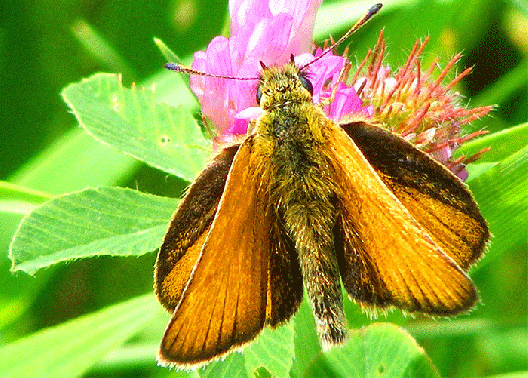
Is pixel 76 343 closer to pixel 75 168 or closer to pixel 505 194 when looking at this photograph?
pixel 75 168

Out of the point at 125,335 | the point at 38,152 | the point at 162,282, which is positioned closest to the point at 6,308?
the point at 125,335

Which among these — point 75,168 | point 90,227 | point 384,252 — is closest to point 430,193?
point 384,252

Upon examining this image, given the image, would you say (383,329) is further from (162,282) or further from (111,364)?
(111,364)

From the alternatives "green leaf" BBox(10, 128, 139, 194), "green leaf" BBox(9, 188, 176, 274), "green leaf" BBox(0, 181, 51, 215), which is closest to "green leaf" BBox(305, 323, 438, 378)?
"green leaf" BBox(9, 188, 176, 274)

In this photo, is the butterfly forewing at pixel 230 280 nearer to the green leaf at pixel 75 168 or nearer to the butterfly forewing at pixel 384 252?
the butterfly forewing at pixel 384 252

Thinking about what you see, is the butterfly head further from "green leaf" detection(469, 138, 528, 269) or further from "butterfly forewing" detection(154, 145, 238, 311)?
"green leaf" detection(469, 138, 528, 269)

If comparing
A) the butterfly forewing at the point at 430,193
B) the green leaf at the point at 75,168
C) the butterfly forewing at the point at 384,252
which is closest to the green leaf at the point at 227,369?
the butterfly forewing at the point at 384,252

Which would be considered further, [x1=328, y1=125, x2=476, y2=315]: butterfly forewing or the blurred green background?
the blurred green background
